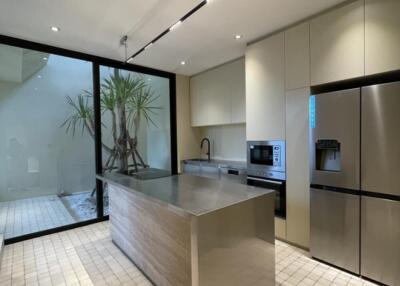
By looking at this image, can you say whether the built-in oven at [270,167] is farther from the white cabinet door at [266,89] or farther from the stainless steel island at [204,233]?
the stainless steel island at [204,233]

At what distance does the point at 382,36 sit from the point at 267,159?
5.27ft

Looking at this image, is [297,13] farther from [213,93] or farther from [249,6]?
[213,93]

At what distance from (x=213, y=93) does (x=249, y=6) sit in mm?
1976

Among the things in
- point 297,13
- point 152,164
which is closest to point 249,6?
point 297,13

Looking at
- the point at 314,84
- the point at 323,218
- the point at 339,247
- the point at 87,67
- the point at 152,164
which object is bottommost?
the point at 339,247

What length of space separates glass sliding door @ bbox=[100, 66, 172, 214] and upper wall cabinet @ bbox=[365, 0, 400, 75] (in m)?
2.68

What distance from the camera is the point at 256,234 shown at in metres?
1.69

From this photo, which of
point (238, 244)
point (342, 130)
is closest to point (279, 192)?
point (342, 130)

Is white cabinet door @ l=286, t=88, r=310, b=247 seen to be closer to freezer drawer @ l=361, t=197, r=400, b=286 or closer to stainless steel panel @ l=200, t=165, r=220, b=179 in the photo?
freezer drawer @ l=361, t=197, r=400, b=286

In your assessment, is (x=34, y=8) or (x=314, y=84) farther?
(x=314, y=84)

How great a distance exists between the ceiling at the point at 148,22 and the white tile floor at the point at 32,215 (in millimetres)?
2207

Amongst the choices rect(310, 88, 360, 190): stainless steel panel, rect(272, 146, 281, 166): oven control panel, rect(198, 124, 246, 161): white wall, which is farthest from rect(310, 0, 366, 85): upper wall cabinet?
rect(198, 124, 246, 161): white wall

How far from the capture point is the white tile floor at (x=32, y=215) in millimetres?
3006

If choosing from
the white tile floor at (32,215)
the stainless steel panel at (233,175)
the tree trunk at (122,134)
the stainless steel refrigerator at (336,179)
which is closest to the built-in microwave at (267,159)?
the stainless steel panel at (233,175)
